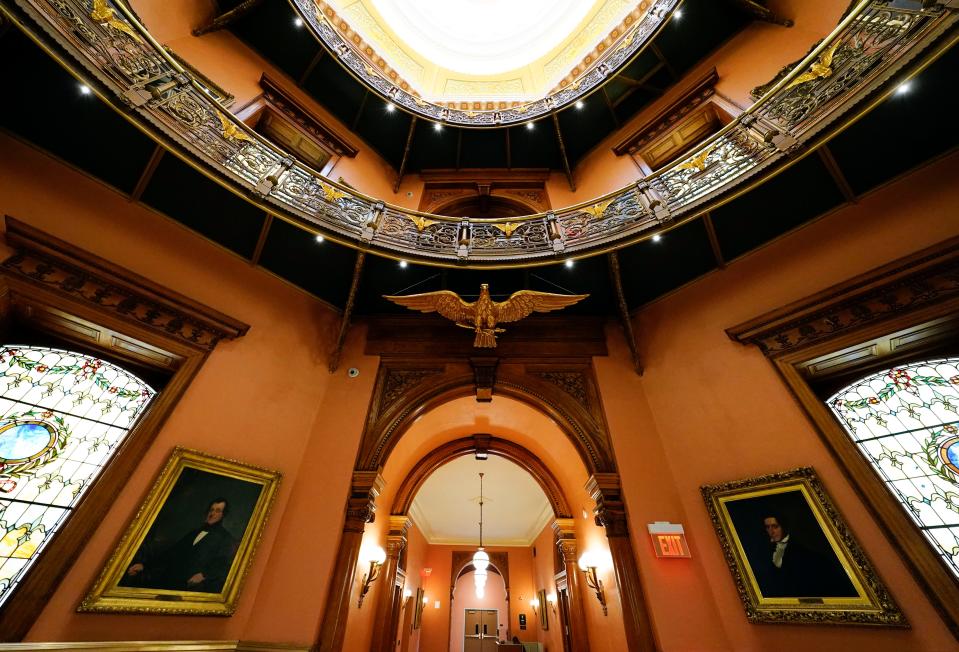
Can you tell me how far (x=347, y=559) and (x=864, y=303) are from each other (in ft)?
21.0

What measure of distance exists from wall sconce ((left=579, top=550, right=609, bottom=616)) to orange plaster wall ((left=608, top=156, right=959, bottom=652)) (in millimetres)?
2316

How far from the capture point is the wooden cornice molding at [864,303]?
357cm

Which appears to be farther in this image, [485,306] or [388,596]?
[388,596]

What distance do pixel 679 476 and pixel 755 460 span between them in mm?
849

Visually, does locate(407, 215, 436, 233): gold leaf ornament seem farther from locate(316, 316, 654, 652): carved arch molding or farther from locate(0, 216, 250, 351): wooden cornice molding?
locate(0, 216, 250, 351): wooden cornice molding

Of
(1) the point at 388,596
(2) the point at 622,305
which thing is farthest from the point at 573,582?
(2) the point at 622,305

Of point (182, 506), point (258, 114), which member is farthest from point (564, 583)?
point (258, 114)

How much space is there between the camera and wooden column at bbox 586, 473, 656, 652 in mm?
3762

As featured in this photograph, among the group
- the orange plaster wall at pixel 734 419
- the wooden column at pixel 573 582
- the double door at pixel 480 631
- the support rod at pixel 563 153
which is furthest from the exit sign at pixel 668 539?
the double door at pixel 480 631

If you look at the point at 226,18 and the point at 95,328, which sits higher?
the point at 226,18

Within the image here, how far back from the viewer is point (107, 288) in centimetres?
413

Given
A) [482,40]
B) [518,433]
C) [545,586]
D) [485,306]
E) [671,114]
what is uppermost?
[482,40]

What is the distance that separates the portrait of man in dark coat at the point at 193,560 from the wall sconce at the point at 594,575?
5.25 metres

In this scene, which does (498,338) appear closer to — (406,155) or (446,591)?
(406,155)
